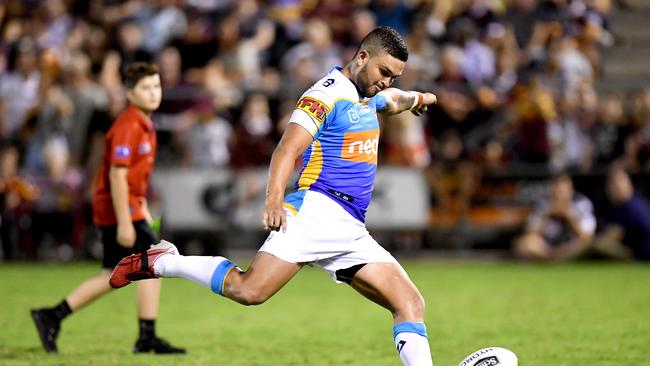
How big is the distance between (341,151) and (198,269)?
1168mm

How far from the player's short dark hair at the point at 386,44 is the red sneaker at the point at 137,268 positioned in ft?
6.04

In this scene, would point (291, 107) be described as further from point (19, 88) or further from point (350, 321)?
point (350, 321)

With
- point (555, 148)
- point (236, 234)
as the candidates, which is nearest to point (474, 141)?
point (555, 148)

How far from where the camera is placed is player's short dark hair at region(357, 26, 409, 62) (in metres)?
6.63

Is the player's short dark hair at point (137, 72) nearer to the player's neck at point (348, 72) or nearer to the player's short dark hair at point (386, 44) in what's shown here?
the player's neck at point (348, 72)

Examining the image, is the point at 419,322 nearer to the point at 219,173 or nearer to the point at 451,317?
the point at 451,317

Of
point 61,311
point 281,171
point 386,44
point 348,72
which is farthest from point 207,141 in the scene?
point 281,171

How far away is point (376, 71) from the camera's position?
6652 mm

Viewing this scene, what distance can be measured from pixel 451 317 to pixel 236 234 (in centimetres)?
659

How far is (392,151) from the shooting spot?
56.3ft

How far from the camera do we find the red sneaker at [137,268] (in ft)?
22.9

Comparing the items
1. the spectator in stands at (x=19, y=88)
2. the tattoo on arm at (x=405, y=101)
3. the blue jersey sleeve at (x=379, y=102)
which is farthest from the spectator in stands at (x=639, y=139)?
the blue jersey sleeve at (x=379, y=102)

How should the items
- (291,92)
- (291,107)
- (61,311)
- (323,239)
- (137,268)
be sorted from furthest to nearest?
(291,92) → (291,107) → (61,311) → (137,268) → (323,239)

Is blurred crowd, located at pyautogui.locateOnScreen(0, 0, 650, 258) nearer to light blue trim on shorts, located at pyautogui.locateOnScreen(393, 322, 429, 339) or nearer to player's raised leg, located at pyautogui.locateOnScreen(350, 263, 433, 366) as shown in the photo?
player's raised leg, located at pyautogui.locateOnScreen(350, 263, 433, 366)
